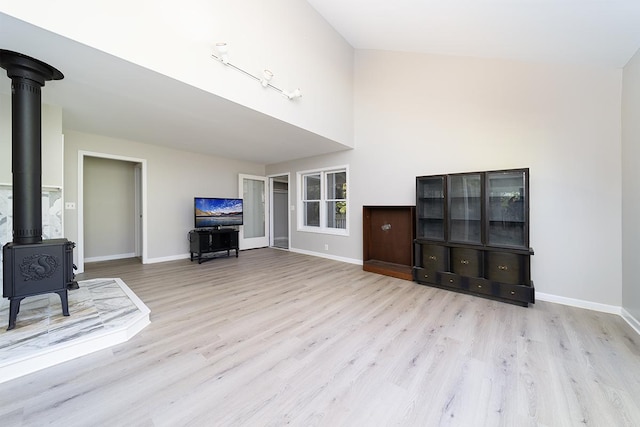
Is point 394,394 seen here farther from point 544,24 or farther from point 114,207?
point 114,207

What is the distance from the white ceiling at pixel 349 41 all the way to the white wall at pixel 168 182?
0.29 metres

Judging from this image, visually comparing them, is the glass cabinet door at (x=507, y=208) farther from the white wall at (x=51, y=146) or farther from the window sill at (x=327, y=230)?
the white wall at (x=51, y=146)

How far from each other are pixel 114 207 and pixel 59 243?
12.1 feet

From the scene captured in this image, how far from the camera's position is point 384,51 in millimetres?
4184

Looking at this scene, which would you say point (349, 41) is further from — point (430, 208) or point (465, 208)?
point (465, 208)

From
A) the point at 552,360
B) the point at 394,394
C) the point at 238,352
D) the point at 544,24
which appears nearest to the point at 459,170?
the point at 544,24

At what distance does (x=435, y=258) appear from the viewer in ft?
11.2

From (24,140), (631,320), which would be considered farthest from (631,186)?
(24,140)

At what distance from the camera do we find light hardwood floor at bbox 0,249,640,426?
51.9 inches

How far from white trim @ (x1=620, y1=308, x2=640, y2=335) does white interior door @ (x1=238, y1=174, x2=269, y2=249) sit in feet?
20.4

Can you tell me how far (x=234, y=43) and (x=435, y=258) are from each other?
3.64 meters

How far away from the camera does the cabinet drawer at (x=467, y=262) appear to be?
308 cm

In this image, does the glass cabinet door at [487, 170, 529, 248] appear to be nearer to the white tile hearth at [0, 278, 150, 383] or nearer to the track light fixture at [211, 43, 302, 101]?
the track light fixture at [211, 43, 302, 101]

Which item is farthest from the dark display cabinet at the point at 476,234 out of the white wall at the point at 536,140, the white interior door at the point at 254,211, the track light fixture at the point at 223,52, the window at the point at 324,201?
the white interior door at the point at 254,211
